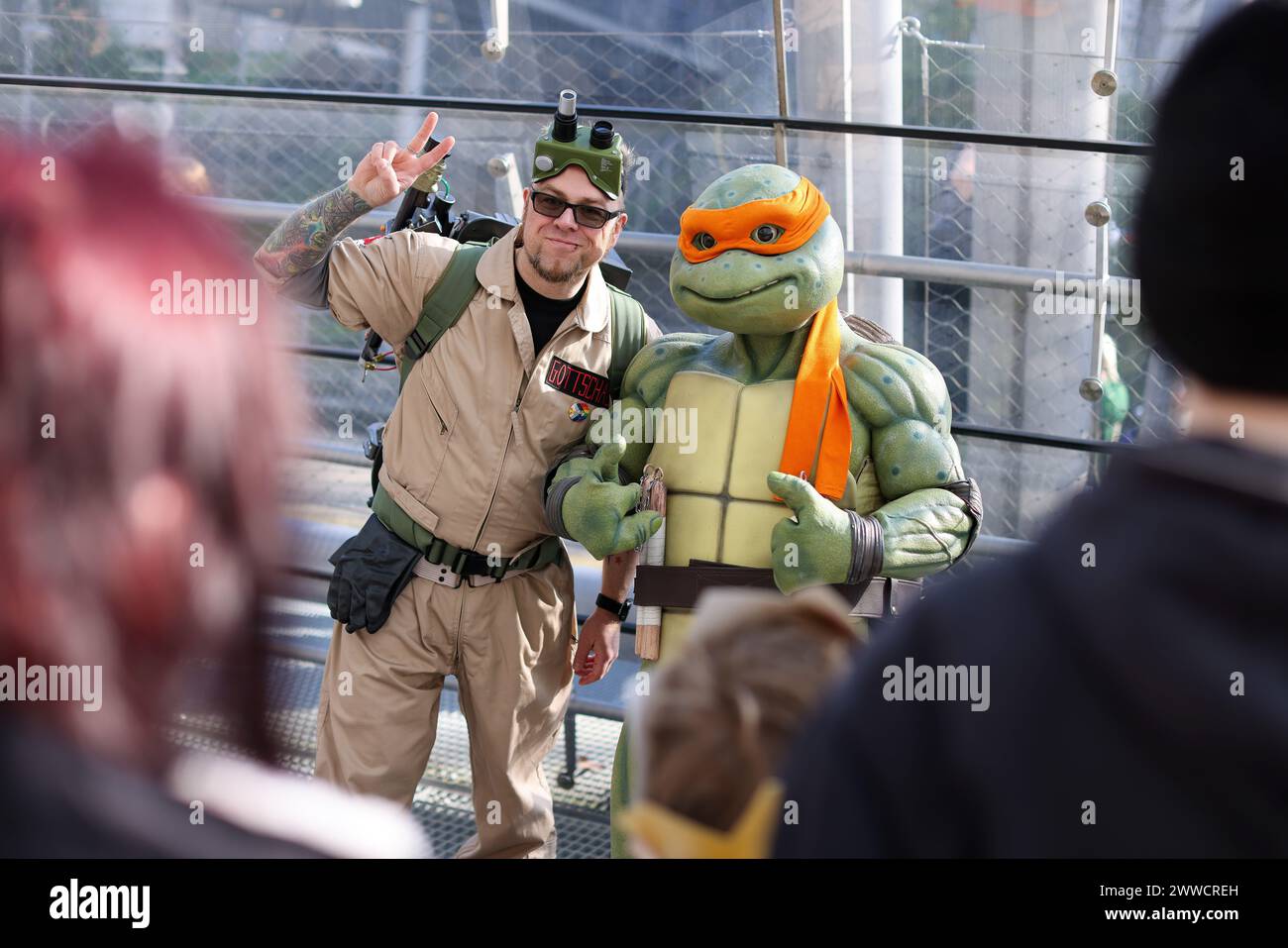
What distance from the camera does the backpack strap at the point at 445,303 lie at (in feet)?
9.80

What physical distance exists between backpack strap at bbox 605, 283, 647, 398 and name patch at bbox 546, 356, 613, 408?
0.13ft

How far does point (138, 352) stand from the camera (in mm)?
883

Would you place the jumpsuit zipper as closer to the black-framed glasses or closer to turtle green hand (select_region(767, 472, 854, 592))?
the black-framed glasses

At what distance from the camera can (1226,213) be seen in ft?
2.94

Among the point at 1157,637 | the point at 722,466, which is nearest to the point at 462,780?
the point at 722,466

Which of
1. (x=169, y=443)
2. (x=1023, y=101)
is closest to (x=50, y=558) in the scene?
(x=169, y=443)

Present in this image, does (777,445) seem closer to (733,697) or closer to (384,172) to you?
(384,172)

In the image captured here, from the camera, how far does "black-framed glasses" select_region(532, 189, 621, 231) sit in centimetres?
290

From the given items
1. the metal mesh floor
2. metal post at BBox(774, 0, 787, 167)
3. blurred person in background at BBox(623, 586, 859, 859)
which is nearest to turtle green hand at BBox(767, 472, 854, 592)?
the metal mesh floor

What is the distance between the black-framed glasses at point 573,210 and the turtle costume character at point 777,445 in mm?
216

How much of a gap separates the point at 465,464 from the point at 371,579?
0.33 meters
